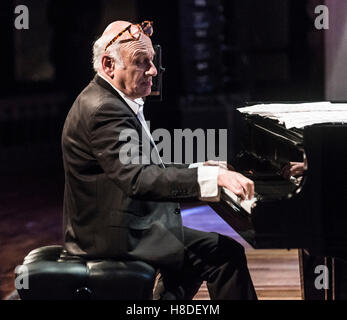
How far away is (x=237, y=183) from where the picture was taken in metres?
2.55

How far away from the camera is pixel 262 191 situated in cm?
287

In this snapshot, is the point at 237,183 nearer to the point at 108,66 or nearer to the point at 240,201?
the point at 240,201

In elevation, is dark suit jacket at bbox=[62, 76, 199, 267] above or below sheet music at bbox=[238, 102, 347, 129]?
below

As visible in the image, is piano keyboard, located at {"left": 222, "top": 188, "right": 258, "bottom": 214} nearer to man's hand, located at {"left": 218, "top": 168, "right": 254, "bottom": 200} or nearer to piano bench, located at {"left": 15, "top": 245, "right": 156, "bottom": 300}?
man's hand, located at {"left": 218, "top": 168, "right": 254, "bottom": 200}

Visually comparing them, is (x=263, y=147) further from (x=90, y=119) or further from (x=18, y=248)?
(x=18, y=248)

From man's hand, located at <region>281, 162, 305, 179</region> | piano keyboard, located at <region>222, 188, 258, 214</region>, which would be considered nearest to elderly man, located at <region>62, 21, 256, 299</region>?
piano keyboard, located at <region>222, 188, 258, 214</region>

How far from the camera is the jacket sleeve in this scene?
2611 millimetres

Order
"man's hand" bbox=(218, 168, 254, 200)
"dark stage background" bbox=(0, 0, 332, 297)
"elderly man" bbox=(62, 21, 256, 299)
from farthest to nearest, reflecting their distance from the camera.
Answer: "dark stage background" bbox=(0, 0, 332, 297) < "elderly man" bbox=(62, 21, 256, 299) < "man's hand" bbox=(218, 168, 254, 200)

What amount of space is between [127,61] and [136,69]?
0.15 ft

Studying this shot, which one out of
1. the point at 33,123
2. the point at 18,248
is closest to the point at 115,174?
the point at 18,248

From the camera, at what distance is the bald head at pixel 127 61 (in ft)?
9.24

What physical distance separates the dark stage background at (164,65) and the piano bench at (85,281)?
4.37 m

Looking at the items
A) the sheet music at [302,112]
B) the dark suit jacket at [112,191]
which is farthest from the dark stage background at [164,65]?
the dark suit jacket at [112,191]

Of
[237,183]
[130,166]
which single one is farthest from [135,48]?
[237,183]
